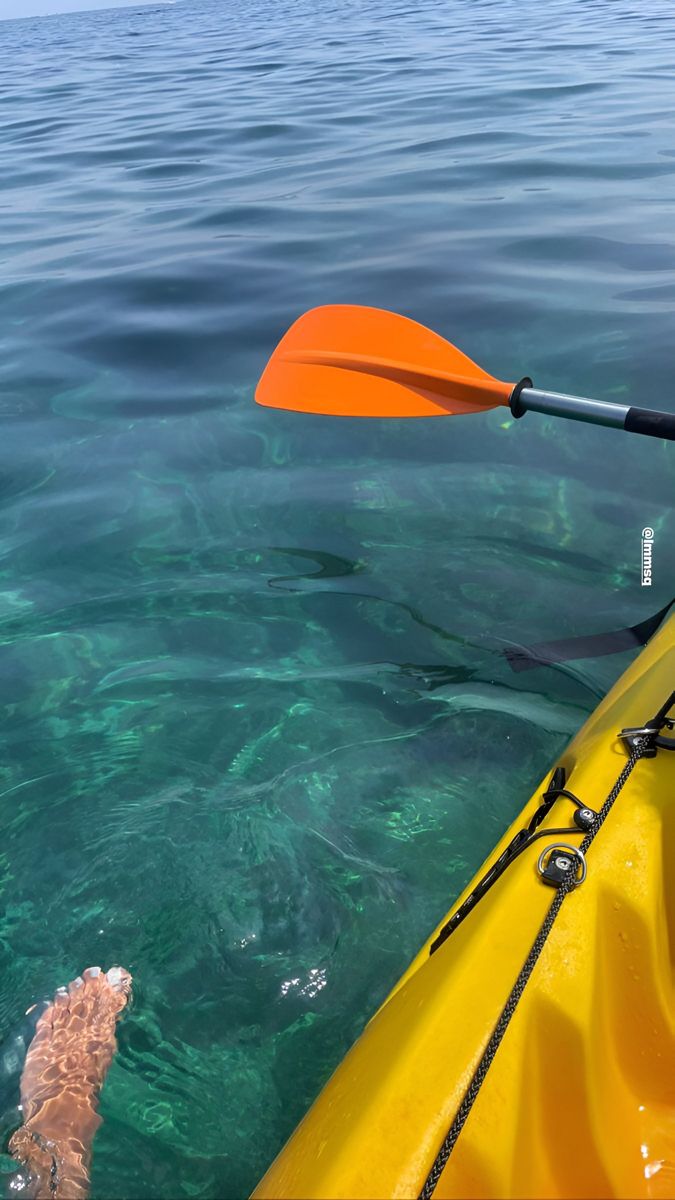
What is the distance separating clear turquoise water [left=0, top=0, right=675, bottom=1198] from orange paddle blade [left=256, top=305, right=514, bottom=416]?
0.54m

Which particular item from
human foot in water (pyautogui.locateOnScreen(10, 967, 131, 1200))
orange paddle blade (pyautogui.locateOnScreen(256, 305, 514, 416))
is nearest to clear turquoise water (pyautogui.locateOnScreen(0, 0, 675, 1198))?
human foot in water (pyautogui.locateOnScreen(10, 967, 131, 1200))

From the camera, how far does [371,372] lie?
10.5ft

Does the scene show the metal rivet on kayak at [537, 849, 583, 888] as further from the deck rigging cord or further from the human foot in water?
the human foot in water

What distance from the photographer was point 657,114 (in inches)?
350

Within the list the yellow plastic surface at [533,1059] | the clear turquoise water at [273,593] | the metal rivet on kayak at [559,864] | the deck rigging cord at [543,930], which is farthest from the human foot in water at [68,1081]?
the metal rivet on kayak at [559,864]

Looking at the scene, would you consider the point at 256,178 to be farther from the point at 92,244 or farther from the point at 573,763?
the point at 573,763

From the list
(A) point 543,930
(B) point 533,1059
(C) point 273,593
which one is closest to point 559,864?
(A) point 543,930

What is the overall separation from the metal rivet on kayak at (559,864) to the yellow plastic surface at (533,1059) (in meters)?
0.02

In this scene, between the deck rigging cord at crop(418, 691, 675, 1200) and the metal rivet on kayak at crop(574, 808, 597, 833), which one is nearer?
the deck rigging cord at crop(418, 691, 675, 1200)

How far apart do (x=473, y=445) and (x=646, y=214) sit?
344cm

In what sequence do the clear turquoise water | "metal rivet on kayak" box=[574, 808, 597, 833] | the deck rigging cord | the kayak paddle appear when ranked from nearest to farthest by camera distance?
the deck rigging cord < "metal rivet on kayak" box=[574, 808, 597, 833] < the clear turquoise water < the kayak paddle

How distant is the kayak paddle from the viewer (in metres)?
2.95

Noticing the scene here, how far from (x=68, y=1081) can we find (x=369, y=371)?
2338 mm

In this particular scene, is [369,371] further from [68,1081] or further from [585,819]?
[68,1081]
